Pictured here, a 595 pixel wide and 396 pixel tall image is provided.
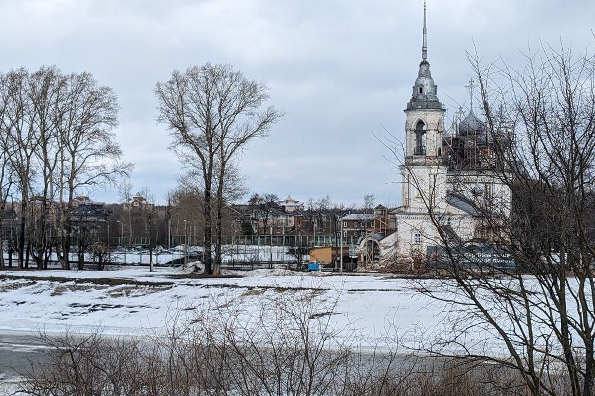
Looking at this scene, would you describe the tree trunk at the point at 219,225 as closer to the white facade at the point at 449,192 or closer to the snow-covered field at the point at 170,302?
the snow-covered field at the point at 170,302

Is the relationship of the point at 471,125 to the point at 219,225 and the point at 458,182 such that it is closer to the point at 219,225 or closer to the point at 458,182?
the point at 458,182

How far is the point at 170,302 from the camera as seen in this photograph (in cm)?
2912

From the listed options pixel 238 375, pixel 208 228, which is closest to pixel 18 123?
pixel 208 228

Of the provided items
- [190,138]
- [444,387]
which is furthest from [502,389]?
[190,138]

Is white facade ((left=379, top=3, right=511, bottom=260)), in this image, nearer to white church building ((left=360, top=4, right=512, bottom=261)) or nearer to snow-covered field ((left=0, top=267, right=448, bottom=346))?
white church building ((left=360, top=4, right=512, bottom=261))

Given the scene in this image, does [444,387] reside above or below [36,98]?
below

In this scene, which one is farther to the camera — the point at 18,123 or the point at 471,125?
the point at 18,123

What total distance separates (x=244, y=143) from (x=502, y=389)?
34.3 metres

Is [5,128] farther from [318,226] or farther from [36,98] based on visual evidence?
[318,226]

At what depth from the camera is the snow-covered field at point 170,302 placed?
23734mm

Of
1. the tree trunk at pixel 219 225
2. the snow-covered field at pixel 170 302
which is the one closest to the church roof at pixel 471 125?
the snow-covered field at pixel 170 302

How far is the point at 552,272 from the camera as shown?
7.44 meters

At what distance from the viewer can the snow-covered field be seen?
934 inches

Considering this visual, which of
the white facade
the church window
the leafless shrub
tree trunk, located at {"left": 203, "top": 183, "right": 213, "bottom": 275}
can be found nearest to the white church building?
the white facade
